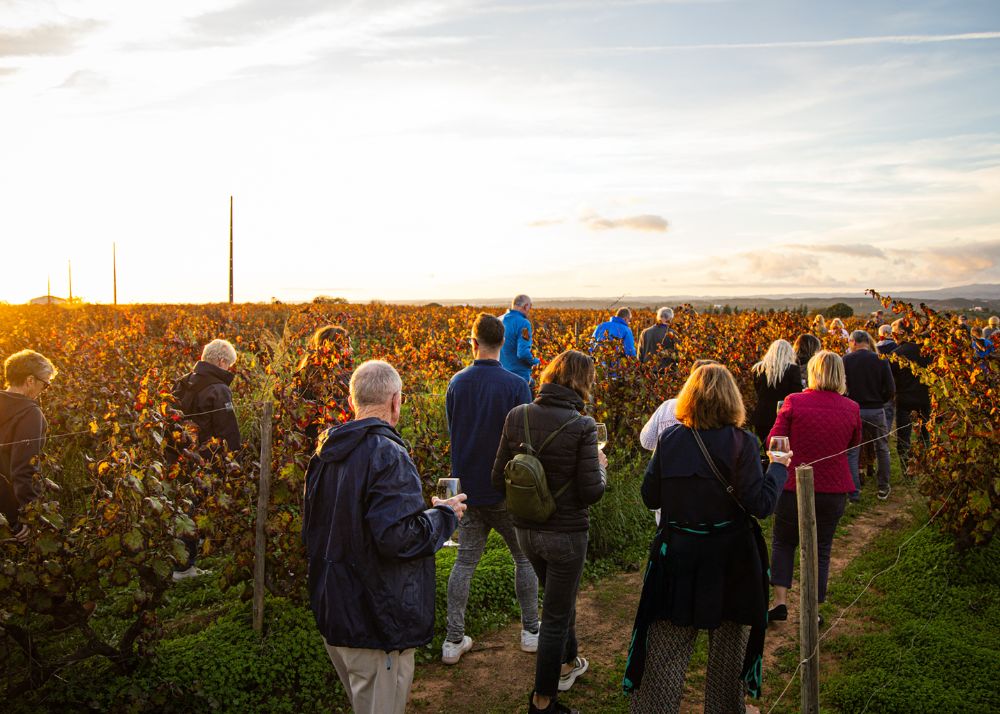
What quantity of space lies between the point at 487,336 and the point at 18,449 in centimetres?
305

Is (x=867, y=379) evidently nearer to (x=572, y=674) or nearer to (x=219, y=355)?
(x=572, y=674)

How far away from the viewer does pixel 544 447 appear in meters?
3.63

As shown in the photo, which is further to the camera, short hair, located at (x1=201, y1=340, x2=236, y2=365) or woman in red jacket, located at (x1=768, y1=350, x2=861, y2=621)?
short hair, located at (x1=201, y1=340, x2=236, y2=365)

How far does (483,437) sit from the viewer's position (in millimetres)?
4527

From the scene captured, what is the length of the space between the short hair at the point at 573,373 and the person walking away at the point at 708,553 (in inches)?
20.4

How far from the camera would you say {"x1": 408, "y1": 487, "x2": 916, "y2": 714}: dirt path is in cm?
432

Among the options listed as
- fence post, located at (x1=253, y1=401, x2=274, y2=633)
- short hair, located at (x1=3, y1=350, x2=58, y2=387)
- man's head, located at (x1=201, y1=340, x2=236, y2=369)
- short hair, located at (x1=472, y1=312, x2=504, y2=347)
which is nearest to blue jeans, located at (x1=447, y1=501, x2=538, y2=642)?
short hair, located at (x1=472, y1=312, x2=504, y2=347)

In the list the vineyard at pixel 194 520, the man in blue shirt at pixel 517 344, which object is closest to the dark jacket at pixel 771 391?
the vineyard at pixel 194 520

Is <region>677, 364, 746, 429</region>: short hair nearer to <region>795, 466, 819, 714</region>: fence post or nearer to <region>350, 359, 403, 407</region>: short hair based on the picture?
<region>795, 466, 819, 714</region>: fence post

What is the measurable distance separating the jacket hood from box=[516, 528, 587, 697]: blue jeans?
1.26m

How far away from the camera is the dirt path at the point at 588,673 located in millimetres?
4324

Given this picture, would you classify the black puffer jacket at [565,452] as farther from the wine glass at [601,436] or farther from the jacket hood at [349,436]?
the jacket hood at [349,436]

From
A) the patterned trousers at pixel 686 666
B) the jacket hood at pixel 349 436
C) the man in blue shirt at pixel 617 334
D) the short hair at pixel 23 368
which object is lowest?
the patterned trousers at pixel 686 666

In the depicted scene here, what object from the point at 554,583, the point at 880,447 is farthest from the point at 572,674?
the point at 880,447
